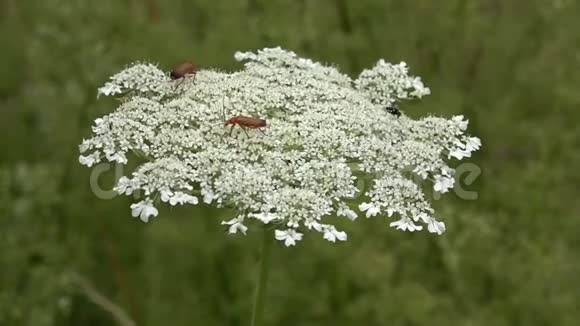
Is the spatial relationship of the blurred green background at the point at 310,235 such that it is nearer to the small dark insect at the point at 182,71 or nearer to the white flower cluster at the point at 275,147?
the small dark insect at the point at 182,71

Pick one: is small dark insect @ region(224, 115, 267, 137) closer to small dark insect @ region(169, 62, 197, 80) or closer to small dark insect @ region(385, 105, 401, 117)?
small dark insect @ region(169, 62, 197, 80)

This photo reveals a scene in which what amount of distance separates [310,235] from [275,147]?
2.96 m

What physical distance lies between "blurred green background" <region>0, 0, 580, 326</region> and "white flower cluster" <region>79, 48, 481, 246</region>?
1889mm

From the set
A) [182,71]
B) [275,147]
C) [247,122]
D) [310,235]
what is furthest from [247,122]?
[310,235]

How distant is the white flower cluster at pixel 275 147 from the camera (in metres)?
3.70

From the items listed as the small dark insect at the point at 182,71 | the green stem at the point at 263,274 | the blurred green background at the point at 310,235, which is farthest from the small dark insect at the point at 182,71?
the blurred green background at the point at 310,235

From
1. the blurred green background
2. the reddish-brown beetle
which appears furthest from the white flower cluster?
the blurred green background

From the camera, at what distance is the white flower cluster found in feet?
12.1

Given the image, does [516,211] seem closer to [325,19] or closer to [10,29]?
[325,19]

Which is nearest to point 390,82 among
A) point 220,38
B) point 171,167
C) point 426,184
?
point 426,184

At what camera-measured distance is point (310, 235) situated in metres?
6.83

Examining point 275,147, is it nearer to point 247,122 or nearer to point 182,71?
point 247,122

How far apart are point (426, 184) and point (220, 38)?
368cm

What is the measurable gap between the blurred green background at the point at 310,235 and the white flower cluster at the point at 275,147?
1889mm
